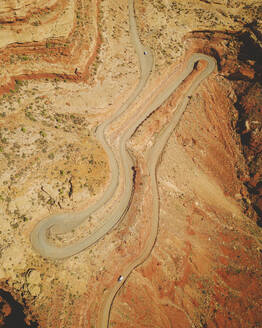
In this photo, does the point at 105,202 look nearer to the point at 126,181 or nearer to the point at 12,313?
the point at 126,181

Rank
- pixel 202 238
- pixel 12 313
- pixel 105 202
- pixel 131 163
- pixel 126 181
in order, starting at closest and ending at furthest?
1. pixel 12 313
2. pixel 105 202
3. pixel 126 181
4. pixel 202 238
5. pixel 131 163

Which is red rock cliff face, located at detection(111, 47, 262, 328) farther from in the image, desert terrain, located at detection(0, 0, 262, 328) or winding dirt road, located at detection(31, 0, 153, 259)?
winding dirt road, located at detection(31, 0, 153, 259)

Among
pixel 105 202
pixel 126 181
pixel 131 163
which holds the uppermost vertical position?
pixel 131 163

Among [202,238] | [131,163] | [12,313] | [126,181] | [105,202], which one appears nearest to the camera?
[12,313]

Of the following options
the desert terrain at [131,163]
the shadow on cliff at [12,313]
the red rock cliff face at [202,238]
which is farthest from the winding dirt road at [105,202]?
the shadow on cliff at [12,313]

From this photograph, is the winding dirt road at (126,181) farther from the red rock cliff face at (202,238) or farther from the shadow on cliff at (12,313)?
the shadow on cliff at (12,313)

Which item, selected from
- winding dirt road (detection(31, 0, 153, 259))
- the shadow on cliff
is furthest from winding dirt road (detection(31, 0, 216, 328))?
the shadow on cliff

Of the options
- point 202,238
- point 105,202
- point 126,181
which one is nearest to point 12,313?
point 105,202
